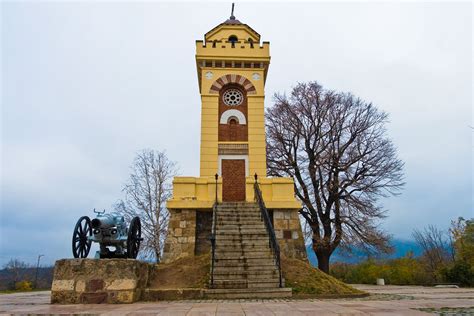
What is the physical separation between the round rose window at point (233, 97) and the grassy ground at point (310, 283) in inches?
319

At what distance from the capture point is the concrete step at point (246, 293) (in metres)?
8.41

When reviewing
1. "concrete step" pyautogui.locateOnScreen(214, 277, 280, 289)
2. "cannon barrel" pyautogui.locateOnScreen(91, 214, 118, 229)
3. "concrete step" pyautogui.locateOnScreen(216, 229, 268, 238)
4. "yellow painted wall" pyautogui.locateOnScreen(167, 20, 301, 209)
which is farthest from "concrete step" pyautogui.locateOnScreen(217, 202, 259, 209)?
"cannon barrel" pyautogui.locateOnScreen(91, 214, 118, 229)

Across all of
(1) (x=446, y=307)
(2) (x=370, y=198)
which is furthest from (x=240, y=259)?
(2) (x=370, y=198)

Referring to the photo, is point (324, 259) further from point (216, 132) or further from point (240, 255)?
point (240, 255)

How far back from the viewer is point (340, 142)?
19.7 m

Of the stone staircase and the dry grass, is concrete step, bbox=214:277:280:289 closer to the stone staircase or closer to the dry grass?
the stone staircase

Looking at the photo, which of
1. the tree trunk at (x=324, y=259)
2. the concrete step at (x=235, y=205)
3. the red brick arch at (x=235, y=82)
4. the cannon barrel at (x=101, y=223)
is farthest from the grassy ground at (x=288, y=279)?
the red brick arch at (x=235, y=82)

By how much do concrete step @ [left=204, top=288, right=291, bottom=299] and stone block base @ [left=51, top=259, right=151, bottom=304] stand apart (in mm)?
1738

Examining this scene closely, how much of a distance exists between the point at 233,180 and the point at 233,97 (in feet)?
13.0

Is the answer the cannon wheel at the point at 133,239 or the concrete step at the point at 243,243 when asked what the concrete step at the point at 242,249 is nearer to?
the concrete step at the point at 243,243

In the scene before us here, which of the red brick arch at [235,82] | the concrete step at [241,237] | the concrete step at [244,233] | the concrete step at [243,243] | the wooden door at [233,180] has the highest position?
the red brick arch at [235,82]

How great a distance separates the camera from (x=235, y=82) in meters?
16.5

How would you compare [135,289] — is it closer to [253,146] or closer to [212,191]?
[212,191]

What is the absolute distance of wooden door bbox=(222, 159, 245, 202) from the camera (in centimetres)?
Result: 1491
